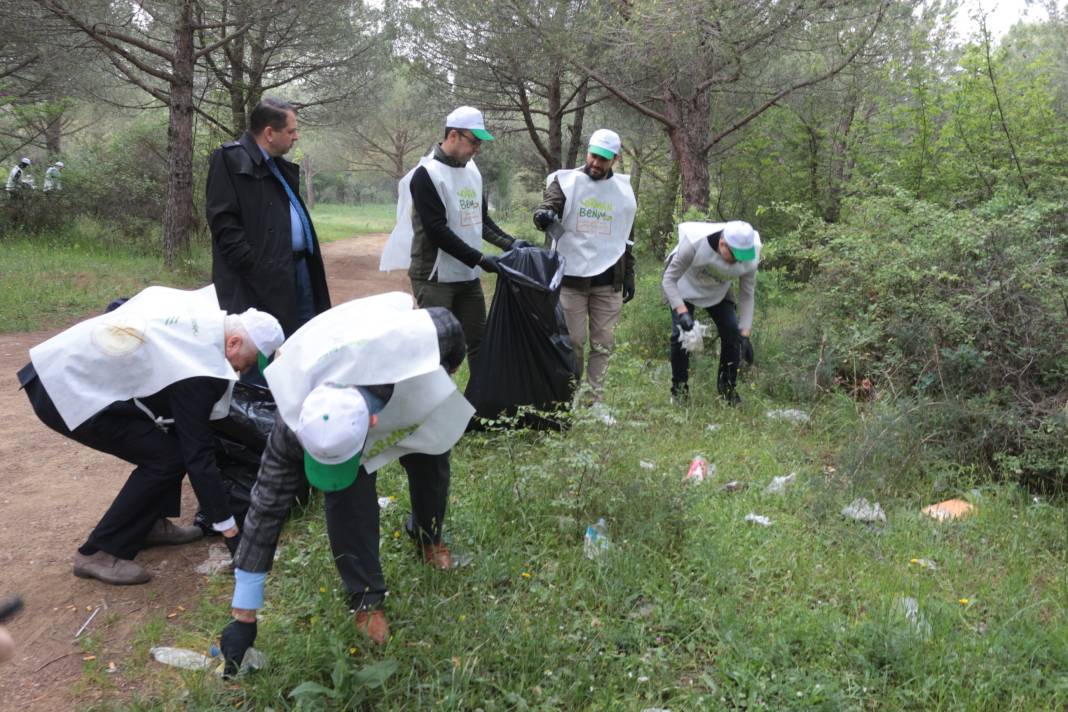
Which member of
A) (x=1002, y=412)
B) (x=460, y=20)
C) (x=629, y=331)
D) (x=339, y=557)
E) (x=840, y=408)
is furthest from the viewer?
(x=460, y=20)

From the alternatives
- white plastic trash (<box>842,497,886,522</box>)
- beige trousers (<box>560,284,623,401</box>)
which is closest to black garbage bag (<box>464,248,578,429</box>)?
beige trousers (<box>560,284,623,401</box>)

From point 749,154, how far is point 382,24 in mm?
5956

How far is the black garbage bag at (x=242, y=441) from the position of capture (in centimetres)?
318

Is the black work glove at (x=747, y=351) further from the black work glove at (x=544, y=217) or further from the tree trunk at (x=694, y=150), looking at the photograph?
the tree trunk at (x=694, y=150)

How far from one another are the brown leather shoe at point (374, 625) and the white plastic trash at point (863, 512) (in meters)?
2.10

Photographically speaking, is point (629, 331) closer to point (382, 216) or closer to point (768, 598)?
point (768, 598)

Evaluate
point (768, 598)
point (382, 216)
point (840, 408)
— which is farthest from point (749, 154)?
point (382, 216)

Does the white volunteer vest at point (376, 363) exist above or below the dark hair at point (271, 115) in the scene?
→ below

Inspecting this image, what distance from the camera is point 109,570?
9.39 feet

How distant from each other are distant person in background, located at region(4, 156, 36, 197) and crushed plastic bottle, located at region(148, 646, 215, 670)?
1043 cm

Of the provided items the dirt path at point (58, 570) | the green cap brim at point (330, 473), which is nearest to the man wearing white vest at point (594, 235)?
the dirt path at point (58, 570)

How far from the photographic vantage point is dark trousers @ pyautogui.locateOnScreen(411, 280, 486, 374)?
416 centimetres

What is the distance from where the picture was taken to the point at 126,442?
9.24 feet

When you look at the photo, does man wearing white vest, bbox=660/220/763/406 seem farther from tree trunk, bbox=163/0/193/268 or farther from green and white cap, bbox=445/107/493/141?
tree trunk, bbox=163/0/193/268
